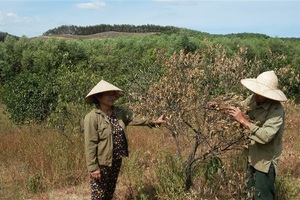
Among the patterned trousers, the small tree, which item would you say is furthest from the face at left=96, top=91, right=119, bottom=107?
the patterned trousers

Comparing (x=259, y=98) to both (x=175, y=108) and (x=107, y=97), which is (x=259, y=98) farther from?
(x=107, y=97)

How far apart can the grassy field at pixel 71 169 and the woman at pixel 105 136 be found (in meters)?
→ 0.59

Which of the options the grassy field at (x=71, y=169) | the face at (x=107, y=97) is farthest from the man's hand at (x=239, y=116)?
the face at (x=107, y=97)

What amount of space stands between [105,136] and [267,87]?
180 cm

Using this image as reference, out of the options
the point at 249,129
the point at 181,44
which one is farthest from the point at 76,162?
the point at 181,44

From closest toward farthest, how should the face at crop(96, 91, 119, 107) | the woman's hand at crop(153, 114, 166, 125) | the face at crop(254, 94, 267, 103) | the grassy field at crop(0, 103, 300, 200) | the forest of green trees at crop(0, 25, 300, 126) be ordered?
the face at crop(254, 94, 267, 103) → the face at crop(96, 91, 119, 107) → the woman's hand at crop(153, 114, 166, 125) → the grassy field at crop(0, 103, 300, 200) → the forest of green trees at crop(0, 25, 300, 126)

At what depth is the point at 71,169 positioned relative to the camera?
5.73m

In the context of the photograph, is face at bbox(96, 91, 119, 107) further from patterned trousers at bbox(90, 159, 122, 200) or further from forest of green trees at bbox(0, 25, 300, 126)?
forest of green trees at bbox(0, 25, 300, 126)

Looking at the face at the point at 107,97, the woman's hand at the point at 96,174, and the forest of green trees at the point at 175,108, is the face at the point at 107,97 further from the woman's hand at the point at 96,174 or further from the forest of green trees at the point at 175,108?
the woman's hand at the point at 96,174

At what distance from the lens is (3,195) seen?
16.3 feet

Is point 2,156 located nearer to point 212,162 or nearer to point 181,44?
point 212,162

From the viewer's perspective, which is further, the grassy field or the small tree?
the grassy field

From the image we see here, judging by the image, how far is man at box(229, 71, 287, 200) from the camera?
11.5ft

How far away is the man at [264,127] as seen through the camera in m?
3.51
